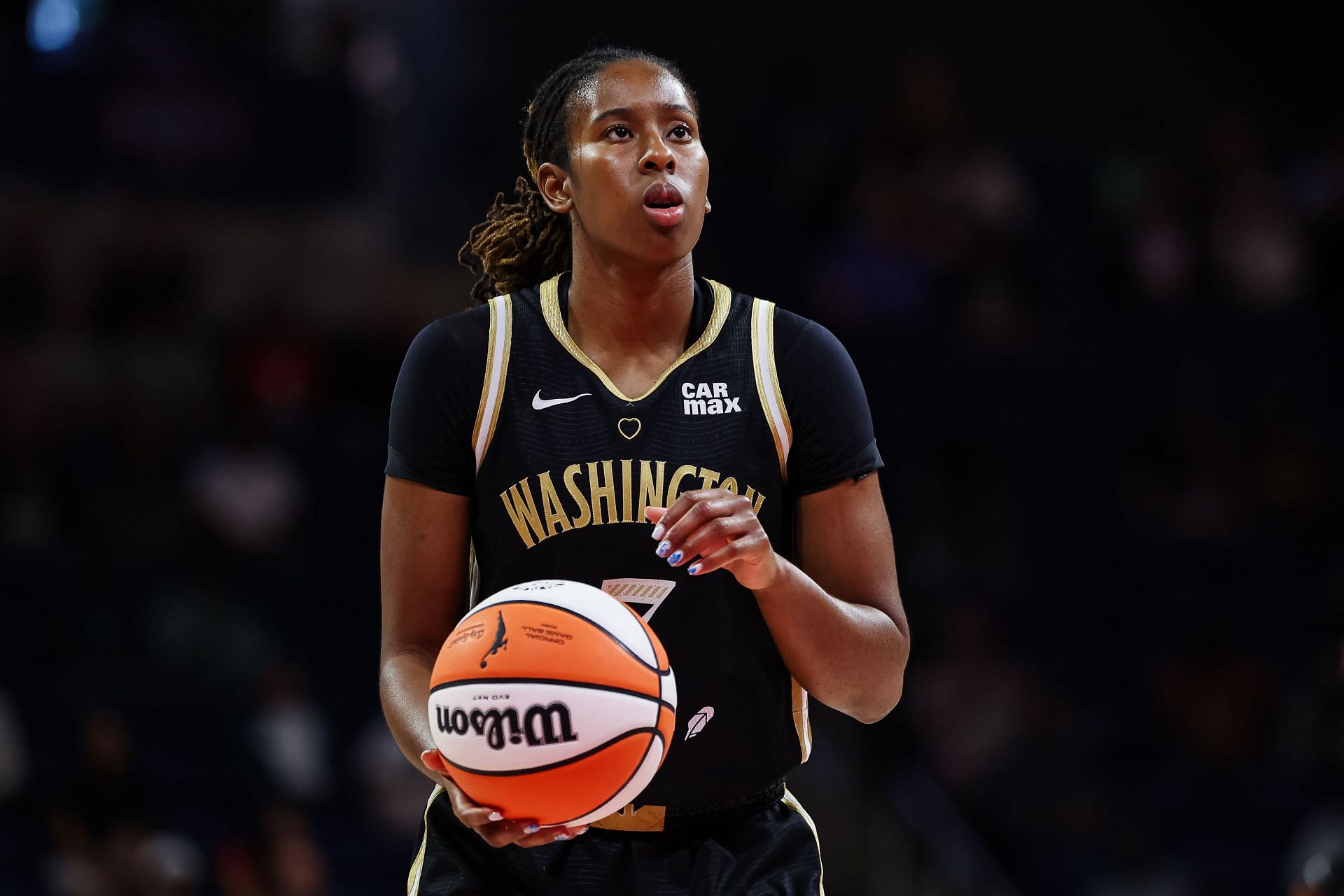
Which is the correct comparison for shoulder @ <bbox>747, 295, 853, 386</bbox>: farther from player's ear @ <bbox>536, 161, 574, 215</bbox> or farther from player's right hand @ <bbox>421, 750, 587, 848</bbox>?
player's right hand @ <bbox>421, 750, 587, 848</bbox>

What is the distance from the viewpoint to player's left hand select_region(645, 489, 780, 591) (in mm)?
2838

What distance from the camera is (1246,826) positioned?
30.6 feet

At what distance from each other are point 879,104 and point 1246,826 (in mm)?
6083

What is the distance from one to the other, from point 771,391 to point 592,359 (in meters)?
0.37

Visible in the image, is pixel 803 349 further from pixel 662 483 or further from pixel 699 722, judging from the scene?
pixel 699 722

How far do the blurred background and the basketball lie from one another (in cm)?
588

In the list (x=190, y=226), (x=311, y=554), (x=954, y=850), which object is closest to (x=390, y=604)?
(x=954, y=850)

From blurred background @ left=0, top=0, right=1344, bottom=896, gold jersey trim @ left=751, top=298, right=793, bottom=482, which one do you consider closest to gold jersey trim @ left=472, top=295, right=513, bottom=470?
gold jersey trim @ left=751, top=298, right=793, bottom=482

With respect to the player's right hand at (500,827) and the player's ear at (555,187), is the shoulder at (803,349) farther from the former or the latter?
the player's right hand at (500,827)

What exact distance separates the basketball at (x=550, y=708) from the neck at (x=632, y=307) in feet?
2.36

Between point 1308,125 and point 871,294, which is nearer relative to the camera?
point 871,294

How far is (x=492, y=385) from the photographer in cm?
342

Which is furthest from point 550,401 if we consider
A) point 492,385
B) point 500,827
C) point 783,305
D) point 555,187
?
point 783,305

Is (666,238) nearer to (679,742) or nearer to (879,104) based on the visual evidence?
(679,742)
